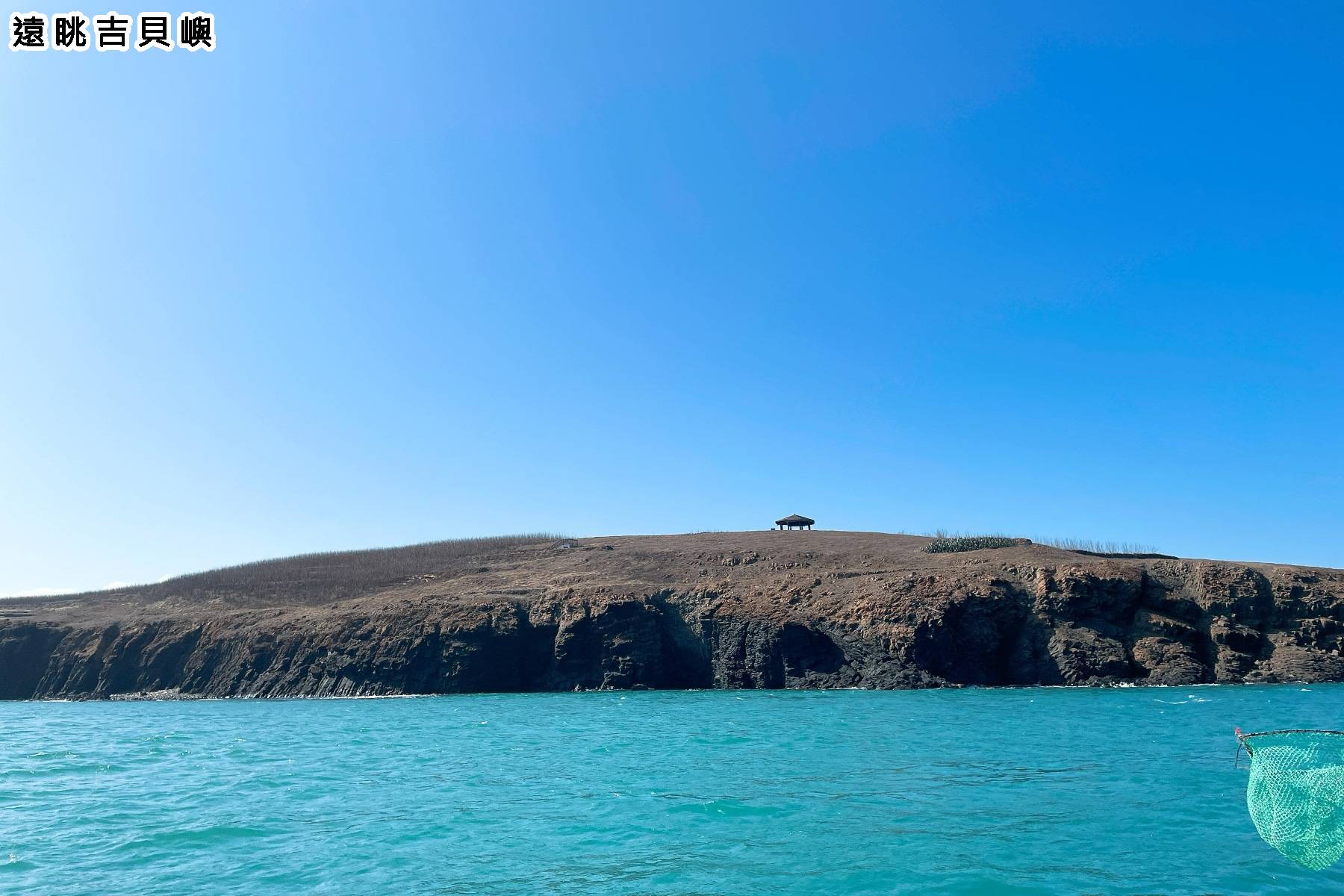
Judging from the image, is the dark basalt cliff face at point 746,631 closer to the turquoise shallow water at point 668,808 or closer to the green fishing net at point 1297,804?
the turquoise shallow water at point 668,808

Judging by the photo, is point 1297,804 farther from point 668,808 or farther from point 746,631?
point 746,631

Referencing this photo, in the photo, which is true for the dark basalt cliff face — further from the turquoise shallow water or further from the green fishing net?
the green fishing net

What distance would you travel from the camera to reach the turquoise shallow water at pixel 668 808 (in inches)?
547

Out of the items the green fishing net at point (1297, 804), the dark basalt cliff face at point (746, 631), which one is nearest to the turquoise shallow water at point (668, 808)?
the green fishing net at point (1297, 804)

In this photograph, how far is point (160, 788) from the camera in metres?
22.9

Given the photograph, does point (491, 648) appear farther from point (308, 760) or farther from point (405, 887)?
point (405, 887)

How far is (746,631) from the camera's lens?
60.4 metres

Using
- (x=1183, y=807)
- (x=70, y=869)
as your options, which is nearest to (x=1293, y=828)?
(x=1183, y=807)

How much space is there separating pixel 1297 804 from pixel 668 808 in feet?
37.1

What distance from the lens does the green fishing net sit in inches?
516

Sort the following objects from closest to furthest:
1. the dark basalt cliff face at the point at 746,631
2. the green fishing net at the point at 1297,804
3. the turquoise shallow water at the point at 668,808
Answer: the green fishing net at the point at 1297,804
the turquoise shallow water at the point at 668,808
the dark basalt cliff face at the point at 746,631

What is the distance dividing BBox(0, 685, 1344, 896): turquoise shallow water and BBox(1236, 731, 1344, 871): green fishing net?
400 mm

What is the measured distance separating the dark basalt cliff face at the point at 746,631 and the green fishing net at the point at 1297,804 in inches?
1657

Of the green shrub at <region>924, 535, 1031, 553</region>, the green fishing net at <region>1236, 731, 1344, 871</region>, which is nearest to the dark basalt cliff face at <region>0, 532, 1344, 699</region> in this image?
the green shrub at <region>924, 535, 1031, 553</region>
